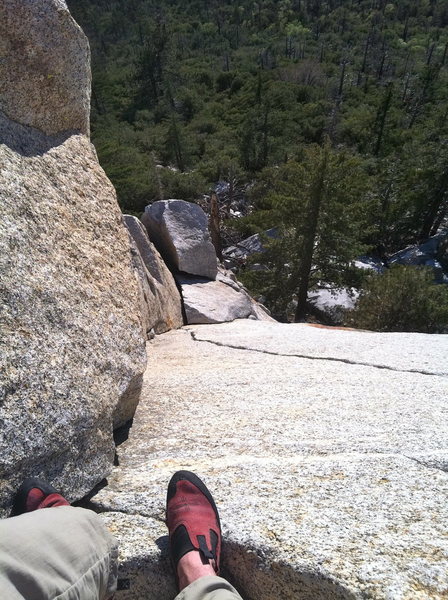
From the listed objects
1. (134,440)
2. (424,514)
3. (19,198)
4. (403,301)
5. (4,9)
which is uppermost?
(4,9)

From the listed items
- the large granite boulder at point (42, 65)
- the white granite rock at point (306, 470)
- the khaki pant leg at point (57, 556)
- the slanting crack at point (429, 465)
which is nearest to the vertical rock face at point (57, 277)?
the large granite boulder at point (42, 65)

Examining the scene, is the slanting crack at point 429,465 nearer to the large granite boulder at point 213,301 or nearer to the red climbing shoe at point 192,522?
the red climbing shoe at point 192,522

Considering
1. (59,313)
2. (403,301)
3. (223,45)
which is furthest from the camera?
(223,45)

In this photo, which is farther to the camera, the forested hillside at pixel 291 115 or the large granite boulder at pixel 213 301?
the forested hillside at pixel 291 115

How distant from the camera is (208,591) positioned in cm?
175

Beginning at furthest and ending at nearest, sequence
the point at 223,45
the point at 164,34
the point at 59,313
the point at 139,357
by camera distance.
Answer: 1. the point at 223,45
2. the point at 164,34
3. the point at 139,357
4. the point at 59,313

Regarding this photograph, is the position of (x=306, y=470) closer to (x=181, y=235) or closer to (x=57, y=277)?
(x=57, y=277)

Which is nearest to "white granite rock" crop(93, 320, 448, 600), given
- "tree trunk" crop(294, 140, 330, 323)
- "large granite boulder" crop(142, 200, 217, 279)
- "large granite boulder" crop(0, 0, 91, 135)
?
"large granite boulder" crop(0, 0, 91, 135)

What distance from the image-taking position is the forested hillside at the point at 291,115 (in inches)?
539

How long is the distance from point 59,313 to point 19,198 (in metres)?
0.85

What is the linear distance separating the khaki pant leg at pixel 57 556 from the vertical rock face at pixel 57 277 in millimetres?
272

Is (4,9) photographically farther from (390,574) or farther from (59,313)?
(390,574)

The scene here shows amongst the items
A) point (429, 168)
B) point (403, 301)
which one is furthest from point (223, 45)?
point (403, 301)

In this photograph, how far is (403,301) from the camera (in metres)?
12.2
